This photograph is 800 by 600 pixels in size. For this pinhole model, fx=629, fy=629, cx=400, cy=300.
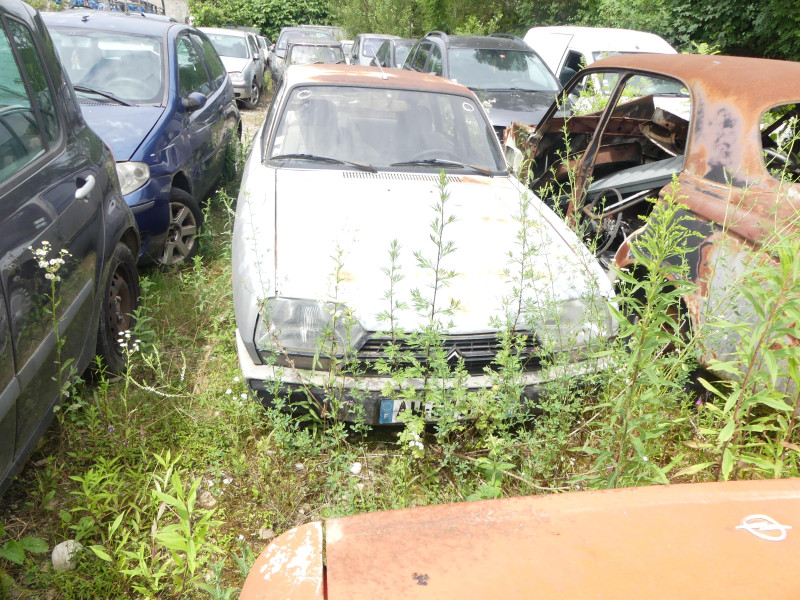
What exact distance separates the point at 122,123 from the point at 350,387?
312cm

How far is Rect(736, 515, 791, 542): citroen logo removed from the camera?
1179 mm

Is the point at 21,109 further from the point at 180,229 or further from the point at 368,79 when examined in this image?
the point at 368,79

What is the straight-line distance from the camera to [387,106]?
4383mm

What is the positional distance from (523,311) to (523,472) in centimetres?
72

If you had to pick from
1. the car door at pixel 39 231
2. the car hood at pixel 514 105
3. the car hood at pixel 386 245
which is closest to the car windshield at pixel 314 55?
the car hood at pixel 514 105

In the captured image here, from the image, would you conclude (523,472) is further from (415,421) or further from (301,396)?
(301,396)

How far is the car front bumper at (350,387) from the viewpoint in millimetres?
2773

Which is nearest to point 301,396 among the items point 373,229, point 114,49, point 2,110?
point 373,229

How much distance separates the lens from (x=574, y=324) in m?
2.98

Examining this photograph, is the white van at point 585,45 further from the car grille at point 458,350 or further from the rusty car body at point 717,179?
the car grille at point 458,350

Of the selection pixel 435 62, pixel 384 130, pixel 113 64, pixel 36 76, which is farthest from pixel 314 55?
pixel 36 76

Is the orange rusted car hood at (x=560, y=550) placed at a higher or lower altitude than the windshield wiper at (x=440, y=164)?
lower

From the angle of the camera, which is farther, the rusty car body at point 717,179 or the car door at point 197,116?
the car door at point 197,116

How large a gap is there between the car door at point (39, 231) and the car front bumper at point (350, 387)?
30.9 inches
